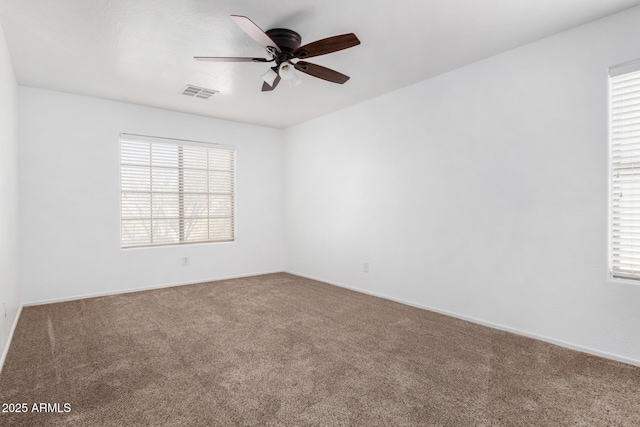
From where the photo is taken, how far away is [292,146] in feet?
19.9

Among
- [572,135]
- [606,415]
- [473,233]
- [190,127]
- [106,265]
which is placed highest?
[190,127]

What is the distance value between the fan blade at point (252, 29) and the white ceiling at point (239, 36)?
24 centimetres

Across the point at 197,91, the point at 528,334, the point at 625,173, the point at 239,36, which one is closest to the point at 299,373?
the point at 528,334

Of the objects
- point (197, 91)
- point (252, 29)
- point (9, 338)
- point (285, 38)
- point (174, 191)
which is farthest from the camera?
point (174, 191)

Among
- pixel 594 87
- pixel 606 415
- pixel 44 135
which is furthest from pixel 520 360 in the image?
pixel 44 135

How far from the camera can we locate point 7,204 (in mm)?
3029

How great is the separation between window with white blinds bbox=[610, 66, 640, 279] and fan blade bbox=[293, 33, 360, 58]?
2099 mm

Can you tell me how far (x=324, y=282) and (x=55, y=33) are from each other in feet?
14.1

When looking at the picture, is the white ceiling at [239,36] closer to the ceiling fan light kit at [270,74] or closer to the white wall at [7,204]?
the ceiling fan light kit at [270,74]

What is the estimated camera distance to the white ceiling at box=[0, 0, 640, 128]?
95.7 inches

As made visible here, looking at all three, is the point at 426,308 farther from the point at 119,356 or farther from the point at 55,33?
the point at 55,33

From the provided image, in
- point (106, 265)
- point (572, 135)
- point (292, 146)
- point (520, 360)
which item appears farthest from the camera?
point (292, 146)

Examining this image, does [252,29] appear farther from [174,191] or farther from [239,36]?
[174,191]

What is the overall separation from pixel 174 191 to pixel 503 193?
451cm
